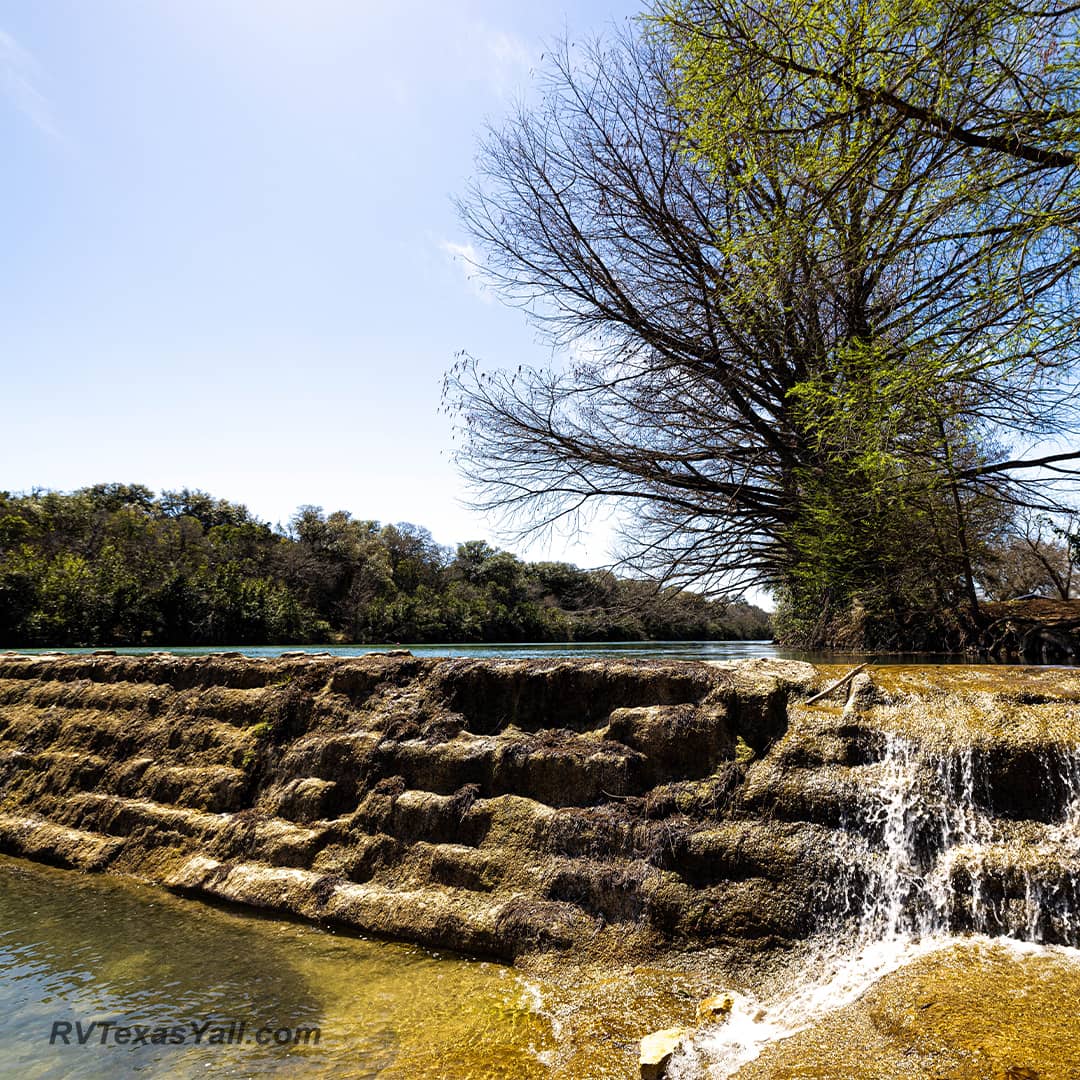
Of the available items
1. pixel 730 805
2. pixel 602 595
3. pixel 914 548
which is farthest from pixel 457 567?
pixel 730 805

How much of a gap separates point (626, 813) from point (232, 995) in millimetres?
2521

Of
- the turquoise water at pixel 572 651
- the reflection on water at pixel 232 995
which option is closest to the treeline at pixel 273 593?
the turquoise water at pixel 572 651

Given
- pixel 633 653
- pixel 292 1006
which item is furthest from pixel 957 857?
pixel 633 653

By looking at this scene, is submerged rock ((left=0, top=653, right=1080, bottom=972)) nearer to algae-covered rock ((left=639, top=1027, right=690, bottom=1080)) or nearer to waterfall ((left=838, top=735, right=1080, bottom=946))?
waterfall ((left=838, top=735, right=1080, bottom=946))

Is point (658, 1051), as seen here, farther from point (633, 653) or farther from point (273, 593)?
point (273, 593)

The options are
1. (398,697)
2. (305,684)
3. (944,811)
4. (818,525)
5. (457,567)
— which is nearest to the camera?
(944,811)

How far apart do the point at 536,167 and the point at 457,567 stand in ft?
90.5

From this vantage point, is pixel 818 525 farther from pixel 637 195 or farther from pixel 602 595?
pixel 637 195

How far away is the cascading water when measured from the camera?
3.40 meters

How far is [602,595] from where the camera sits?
911cm

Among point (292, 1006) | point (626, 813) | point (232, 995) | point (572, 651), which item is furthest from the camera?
point (572, 651)

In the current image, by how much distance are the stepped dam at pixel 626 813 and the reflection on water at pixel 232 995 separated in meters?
0.34

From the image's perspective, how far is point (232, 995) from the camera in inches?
147

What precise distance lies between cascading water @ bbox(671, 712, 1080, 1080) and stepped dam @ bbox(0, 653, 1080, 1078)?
13 millimetres
